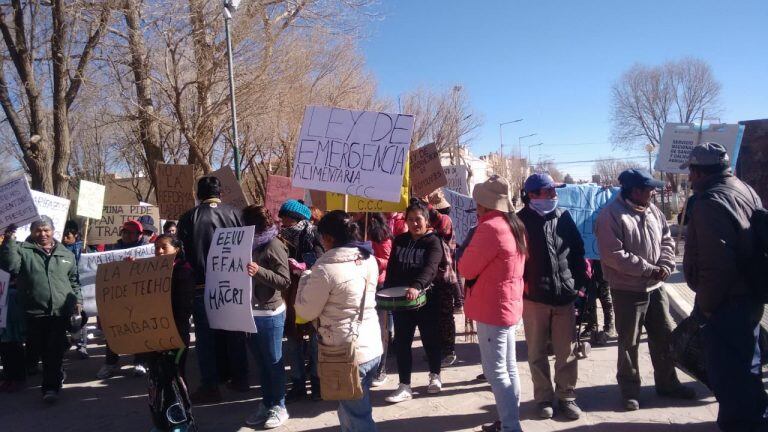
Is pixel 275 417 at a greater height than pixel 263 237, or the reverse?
pixel 263 237

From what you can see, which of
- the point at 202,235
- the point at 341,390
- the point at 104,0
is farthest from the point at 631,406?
the point at 104,0

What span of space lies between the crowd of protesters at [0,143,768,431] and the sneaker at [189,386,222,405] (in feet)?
0.04

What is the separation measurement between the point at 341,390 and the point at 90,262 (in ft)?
17.9

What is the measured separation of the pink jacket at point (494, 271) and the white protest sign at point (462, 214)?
2.97 metres

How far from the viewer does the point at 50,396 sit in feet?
18.1

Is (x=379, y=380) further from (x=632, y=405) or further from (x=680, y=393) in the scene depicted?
(x=680, y=393)

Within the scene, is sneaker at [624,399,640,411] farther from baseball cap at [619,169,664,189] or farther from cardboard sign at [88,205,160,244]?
cardboard sign at [88,205,160,244]

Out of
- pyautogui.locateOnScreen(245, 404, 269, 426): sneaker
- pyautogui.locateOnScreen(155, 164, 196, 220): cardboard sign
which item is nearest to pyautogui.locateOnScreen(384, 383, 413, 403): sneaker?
pyautogui.locateOnScreen(245, 404, 269, 426): sneaker

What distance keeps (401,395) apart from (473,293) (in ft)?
4.76

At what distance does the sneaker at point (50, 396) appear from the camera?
18.1 ft

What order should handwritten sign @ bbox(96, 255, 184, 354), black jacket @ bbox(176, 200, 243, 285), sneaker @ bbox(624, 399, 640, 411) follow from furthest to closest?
black jacket @ bbox(176, 200, 243, 285)
sneaker @ bbox(624, 399, 640, 411)
handwritten sign @ bbox(96, 255, 184, 354)

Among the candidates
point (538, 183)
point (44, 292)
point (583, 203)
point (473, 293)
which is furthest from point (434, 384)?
point (44, 292)

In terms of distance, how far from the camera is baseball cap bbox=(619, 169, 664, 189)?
4.51 m

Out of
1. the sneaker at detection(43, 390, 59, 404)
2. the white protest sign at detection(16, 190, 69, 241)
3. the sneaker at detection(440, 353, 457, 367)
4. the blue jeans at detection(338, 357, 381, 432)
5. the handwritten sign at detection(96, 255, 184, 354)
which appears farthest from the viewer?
the white protest sign at detection(16, 190, 69, 241)
